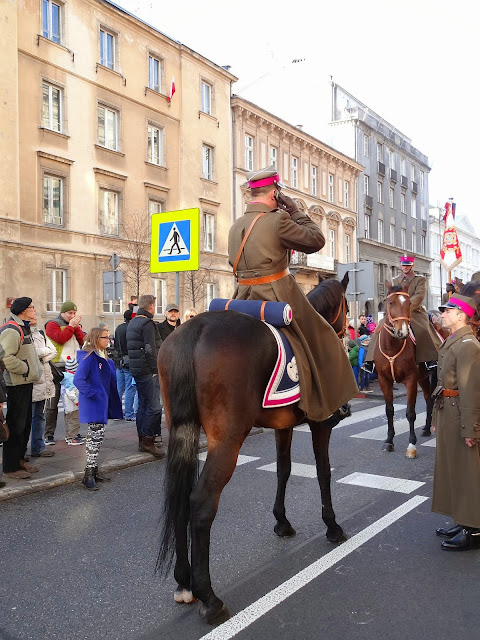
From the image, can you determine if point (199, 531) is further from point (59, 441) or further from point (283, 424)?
point (59, 441)

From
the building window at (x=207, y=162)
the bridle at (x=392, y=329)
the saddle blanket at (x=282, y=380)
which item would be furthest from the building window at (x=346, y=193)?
the saddle blanket at (x=282, y=380)

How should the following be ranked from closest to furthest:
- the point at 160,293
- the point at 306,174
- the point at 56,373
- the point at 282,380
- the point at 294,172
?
1. the point at 282,380
2. the point at 56,373
3. the point at 160,293
4. the point at 294,172
5. the point at 306,174

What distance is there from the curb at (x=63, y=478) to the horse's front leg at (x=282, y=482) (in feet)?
9.66

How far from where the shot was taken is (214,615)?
3.67 meters

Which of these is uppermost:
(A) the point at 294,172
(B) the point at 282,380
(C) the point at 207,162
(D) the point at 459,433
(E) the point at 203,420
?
(A) the point at 294,172

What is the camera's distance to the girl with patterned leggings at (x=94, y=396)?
22.8ft

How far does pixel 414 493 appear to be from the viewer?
6570 mm

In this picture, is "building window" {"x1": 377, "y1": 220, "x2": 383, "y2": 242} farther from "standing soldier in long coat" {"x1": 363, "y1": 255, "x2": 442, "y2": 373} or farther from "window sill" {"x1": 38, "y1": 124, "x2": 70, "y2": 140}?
"standing soldier in long coat" {"x1": 363, "y1": 255, "x2": 442, "y2": 373}

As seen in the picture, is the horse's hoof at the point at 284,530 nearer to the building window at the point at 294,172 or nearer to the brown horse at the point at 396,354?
the brown horse at the point at 396,354

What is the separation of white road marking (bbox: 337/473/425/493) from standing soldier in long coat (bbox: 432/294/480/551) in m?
1.56

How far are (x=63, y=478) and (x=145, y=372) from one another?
215 centimetres

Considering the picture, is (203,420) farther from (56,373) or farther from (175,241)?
(175,241)

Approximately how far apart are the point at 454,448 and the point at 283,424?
1.64m

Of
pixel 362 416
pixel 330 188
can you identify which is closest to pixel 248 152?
pixel 330 188
